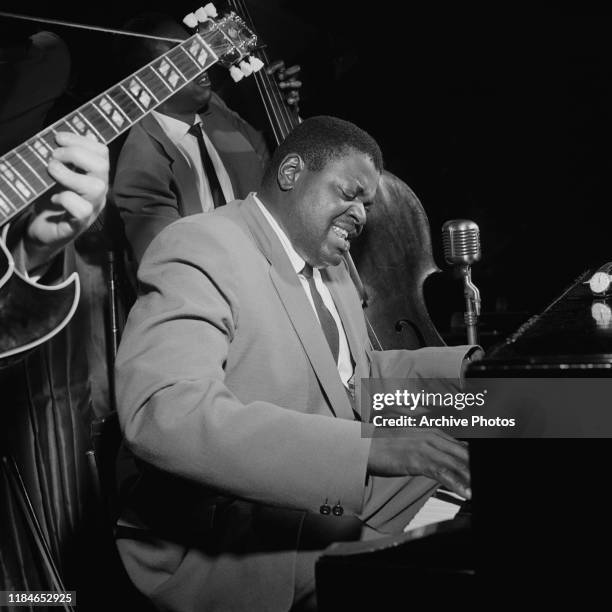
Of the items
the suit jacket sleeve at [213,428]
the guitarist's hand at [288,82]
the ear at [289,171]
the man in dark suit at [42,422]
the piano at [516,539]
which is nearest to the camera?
the piano at [516,539]

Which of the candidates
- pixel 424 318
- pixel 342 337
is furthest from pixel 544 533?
pixel 424 318

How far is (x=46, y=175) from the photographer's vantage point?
1.45 meters

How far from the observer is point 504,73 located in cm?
382

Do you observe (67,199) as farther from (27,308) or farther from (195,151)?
(195,151)

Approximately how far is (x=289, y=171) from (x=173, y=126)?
2.02 ft

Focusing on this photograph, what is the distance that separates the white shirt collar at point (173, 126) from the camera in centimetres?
234

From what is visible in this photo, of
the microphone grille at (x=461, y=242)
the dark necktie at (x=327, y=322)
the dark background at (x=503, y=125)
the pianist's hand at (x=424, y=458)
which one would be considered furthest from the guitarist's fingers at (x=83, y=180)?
the dark background at (x=503, y=125)

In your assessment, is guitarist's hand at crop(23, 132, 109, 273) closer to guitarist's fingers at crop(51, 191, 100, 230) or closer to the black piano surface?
guitarist's fingers at crop(51, 191, 100, 230)

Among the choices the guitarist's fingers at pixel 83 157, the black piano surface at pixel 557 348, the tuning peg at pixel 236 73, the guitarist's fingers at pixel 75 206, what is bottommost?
the black piano surface at pixel 557 348

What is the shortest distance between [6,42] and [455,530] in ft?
5.38

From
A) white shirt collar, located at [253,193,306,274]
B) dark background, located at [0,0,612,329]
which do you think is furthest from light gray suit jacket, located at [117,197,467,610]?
dark background, located at [0,0,612,329]

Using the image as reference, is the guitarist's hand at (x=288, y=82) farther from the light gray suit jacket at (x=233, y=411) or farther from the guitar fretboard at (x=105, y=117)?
the light gray suit jacket at (x=233, y=411)

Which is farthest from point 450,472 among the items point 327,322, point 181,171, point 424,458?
point 181,171

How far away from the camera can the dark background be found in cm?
377
